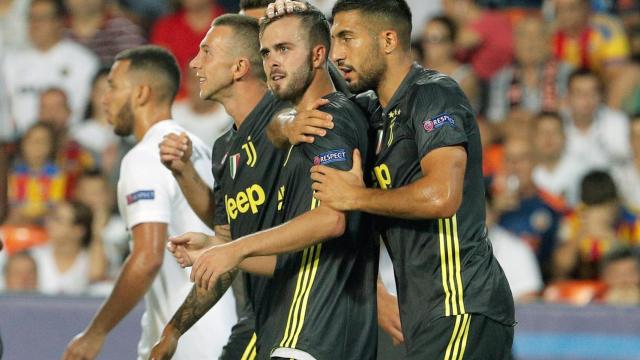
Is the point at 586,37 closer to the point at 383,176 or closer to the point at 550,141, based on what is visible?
the point at 550,141

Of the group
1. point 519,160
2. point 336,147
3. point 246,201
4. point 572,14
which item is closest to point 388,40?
point 336,147

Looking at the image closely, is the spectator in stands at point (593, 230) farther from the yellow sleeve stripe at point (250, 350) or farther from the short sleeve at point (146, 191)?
the yellow sleeve stripe at point (250, 350)

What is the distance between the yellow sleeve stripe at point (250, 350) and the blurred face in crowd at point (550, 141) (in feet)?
16.3

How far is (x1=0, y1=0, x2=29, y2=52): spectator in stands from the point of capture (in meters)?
11.5

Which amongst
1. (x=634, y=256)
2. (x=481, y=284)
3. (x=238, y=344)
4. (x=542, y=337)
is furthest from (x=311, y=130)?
(x=634, y=256)

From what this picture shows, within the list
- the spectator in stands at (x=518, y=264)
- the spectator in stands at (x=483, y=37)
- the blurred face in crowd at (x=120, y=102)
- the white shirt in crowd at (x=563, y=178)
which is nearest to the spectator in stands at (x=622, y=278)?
the spectator in stands at (x=518, y=264)

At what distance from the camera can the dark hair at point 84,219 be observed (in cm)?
975

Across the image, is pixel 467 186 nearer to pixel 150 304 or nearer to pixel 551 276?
pixel 150 304

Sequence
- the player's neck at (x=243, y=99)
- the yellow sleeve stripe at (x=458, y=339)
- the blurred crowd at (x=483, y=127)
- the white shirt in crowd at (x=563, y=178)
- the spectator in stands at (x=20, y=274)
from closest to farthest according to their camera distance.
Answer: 1. the yellow sleeve stripe at (x=458, y=339)
2. the player's neck at (x=243, y=99)
3. the blurred crowd at (x=483, y=127)
4. the spectator in stands at (x=20, y=274)
5. the white shirt in crowd at (x=563, y=178)

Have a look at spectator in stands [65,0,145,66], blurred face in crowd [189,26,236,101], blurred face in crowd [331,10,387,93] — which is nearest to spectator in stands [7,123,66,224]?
spectator in stands [65,0,145,66]

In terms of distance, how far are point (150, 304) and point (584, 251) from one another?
13.0 feet

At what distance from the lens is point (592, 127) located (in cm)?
1016

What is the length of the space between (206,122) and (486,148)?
2.23 meters

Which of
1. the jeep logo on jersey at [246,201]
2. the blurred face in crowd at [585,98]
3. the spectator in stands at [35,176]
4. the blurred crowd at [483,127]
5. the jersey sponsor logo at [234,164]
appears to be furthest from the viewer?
the spectator in stands at [35,176]
